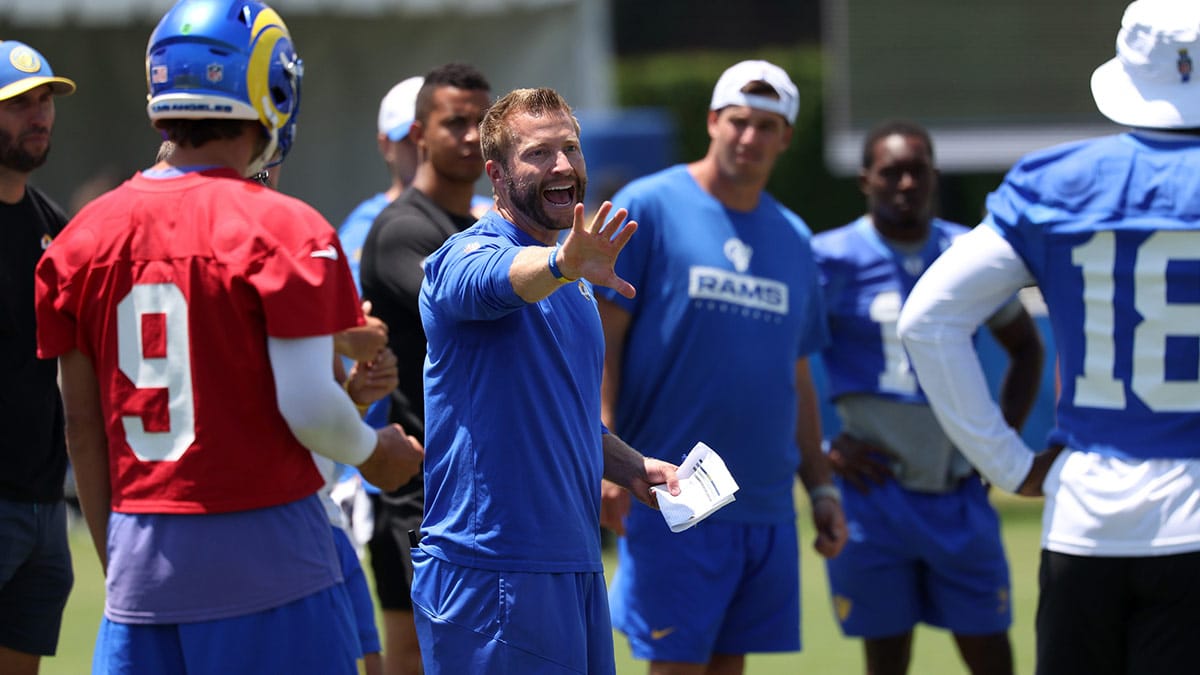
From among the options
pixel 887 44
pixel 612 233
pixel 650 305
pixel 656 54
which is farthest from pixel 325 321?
pixel 656 54

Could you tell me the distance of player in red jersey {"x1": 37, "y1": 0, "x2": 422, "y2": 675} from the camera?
136 inches

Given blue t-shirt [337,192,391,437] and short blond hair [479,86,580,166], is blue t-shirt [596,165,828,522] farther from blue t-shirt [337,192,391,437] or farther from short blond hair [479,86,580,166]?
short blond hair [479,86,580,166]

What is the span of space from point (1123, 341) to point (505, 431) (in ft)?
5.11

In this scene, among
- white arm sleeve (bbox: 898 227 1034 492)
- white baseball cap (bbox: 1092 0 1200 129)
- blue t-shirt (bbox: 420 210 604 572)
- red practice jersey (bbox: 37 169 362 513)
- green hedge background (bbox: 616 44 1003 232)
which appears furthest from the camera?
green hedge background (bbox: 616 44 1003 232)

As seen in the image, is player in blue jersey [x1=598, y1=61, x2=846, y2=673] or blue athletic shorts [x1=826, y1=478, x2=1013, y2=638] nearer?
player in blue jersey [x1=598, y1=61, x2=846, y2=673]

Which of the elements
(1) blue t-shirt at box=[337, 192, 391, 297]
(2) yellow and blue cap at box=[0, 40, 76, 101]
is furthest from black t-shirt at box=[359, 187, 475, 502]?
(2) yellow and blue cap at box=[0, 40, 76, 101]

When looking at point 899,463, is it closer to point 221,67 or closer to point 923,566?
point 923,566

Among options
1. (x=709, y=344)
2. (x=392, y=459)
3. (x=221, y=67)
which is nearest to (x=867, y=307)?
(x=709, y=344)

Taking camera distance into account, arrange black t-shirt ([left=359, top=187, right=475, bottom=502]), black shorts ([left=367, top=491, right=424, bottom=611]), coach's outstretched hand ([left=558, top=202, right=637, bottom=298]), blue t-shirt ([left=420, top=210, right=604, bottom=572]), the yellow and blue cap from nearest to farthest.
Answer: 1. coach's outstretched hand ([left=558, top=202, right=637, bottom=298])
2. blue t-shirt ([left=420, top=210, right=604, bottom=572])
3. the yellow and blue cap
4. black t-shirt ([left=359, top=187, right=475, bottom=502])
5. black shorts ([left=367, top=491, right=424, bottom=611])

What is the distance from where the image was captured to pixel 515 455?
367 cm

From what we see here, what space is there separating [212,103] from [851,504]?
3.47m

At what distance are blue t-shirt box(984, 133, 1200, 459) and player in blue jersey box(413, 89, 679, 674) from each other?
1.14 meters

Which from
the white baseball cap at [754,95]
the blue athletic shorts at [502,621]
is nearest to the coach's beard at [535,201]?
the blue athletic shorts at [502,621]

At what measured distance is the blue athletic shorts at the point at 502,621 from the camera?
3.62 m
